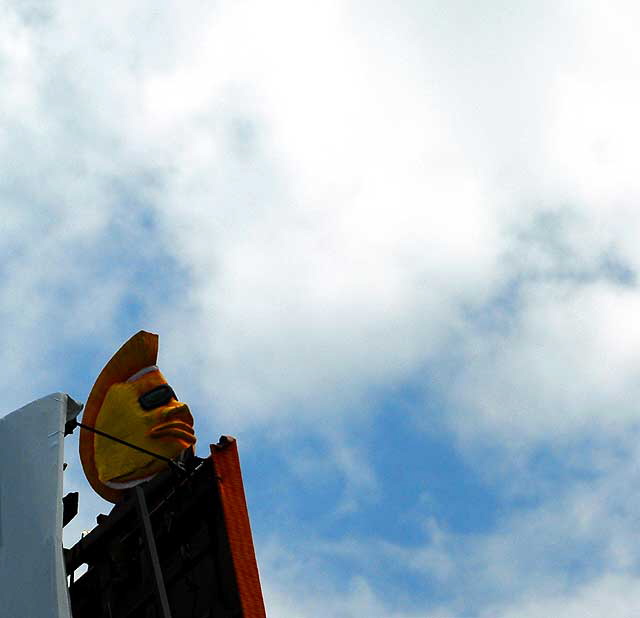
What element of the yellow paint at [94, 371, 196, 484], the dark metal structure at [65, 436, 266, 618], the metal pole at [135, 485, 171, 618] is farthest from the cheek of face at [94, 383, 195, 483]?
the metal pole at [135, 485, 171, 618]

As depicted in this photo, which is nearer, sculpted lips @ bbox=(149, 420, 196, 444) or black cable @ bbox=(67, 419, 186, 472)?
black cable @ bbox=(67, 419, 186, 472)

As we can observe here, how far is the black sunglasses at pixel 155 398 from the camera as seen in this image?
17672 millimetres

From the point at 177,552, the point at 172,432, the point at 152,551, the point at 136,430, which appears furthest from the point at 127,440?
the point at 152,551

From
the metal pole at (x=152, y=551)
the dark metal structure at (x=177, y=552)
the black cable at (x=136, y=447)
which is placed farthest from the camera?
the black cable at (x=136, y=447)

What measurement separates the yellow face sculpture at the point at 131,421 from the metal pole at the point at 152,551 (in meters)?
1.30

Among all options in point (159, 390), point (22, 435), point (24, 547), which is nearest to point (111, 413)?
point (159, 390)

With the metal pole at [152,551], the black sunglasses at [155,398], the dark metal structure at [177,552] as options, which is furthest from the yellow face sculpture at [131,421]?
the metal pole at [152,551]

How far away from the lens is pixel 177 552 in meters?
15.7

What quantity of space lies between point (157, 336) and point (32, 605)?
5495 mm

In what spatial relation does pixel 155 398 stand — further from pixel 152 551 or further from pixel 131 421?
pixel 152 551

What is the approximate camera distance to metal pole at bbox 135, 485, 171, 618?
47.9 ft

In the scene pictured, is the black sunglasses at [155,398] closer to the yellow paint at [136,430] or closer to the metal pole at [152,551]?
the yellow paint at [136,430]

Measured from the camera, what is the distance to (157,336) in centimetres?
1833

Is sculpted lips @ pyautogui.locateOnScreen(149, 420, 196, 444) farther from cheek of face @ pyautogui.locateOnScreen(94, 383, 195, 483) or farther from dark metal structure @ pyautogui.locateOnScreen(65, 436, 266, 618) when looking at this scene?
dark metal structure @ pyautogui.locateOnScreen(65, 436, 266, 618)
